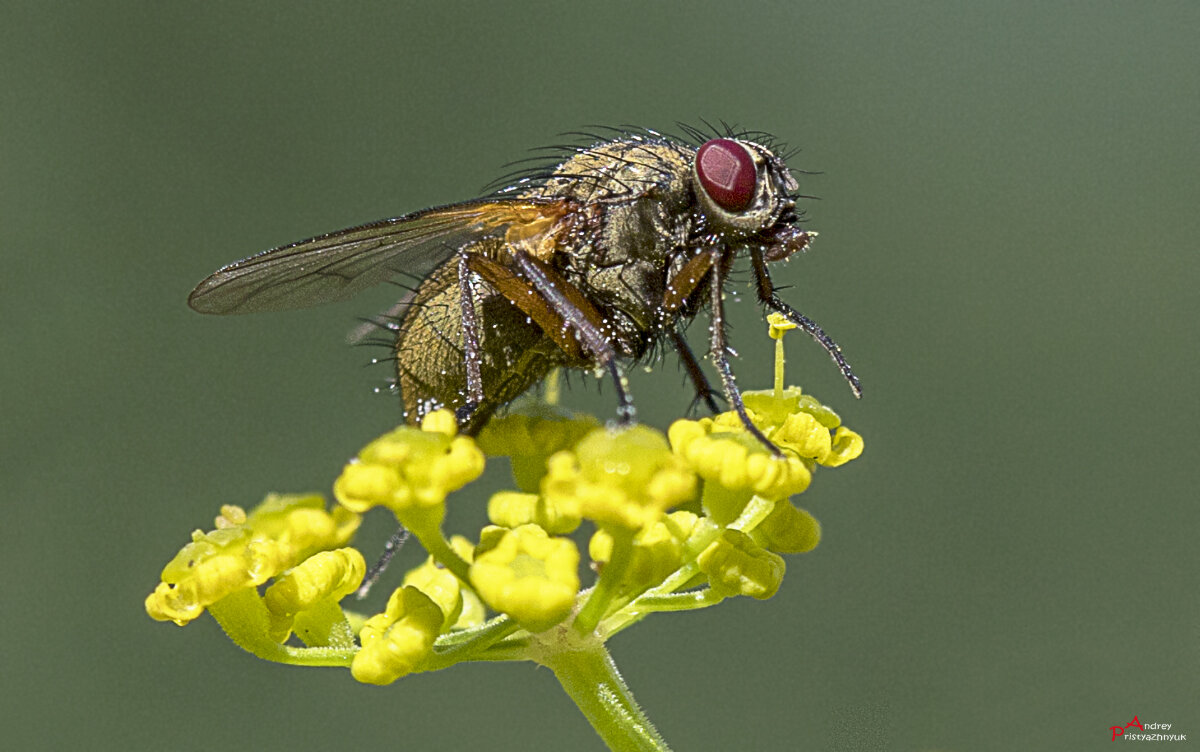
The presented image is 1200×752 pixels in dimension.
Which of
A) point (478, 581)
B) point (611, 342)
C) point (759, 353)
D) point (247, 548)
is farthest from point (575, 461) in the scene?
point (759, 353)

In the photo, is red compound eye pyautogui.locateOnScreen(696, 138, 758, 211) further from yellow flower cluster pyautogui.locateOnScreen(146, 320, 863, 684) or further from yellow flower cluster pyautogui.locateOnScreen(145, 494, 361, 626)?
yellow flower cluster pyautogui.locateOnScreen(145, 494, 361, 626)

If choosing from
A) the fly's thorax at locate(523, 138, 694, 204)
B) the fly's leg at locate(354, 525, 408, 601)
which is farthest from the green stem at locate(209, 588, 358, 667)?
the fly's thorax at locate(523, 138, 694, 204)

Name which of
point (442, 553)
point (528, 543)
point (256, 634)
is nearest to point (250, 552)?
point (256, 634)

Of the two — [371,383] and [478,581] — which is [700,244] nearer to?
[371,383]

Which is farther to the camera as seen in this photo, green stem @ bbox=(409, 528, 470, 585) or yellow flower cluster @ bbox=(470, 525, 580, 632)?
green stem @ bbox=(409, 528, 470, 585)

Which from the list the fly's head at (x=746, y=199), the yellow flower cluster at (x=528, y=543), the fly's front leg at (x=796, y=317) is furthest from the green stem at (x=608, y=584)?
the fly's head at (x=746, y=199)

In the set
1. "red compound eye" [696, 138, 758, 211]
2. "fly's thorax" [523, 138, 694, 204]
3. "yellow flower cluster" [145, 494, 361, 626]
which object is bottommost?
"yellow flower cluster" [145, 494, 361, 626]
